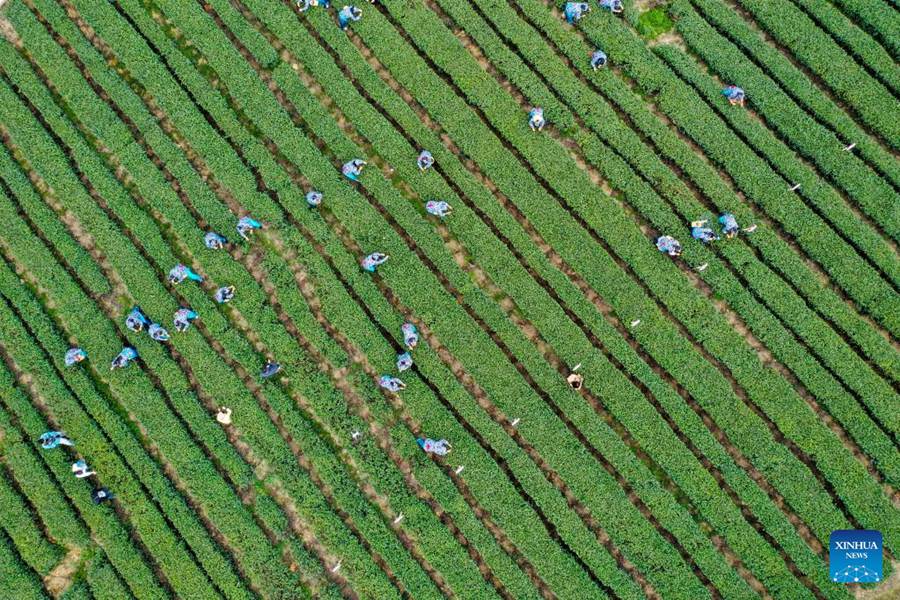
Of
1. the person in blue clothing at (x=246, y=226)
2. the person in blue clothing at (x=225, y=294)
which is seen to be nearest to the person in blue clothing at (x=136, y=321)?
the person in blue clothing at (x=225, y=294)

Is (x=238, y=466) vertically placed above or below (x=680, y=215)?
above

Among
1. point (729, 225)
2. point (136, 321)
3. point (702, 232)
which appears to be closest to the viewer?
point (729, 225)

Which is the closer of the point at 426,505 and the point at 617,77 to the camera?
the point at 426,505

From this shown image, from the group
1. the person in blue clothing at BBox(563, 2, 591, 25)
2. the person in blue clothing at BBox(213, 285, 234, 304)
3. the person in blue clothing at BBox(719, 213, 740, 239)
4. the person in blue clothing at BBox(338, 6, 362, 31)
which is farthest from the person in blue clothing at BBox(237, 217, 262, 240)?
the person in blue clothing at BBox(719, 213, 740, 239)

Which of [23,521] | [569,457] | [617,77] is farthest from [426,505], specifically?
[617,77]

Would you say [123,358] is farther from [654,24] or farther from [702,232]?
[654,24]

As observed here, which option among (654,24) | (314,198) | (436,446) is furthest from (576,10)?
(436,446)

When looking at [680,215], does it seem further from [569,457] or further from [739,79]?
[569,457]
